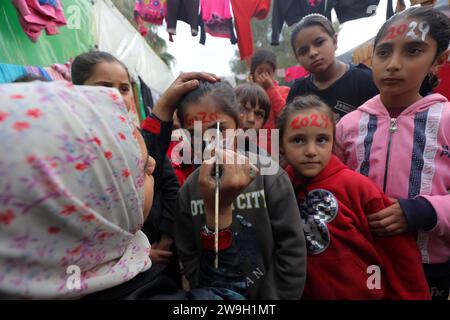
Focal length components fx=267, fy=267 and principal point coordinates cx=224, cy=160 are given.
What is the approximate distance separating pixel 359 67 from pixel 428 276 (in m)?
1.09

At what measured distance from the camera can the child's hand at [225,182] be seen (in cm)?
59

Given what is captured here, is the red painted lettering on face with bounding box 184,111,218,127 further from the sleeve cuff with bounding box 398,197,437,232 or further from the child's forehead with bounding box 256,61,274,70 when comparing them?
the child's forehead with bounding box 256,61,274,70

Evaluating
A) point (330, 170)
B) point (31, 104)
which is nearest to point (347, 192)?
point (330, 170)

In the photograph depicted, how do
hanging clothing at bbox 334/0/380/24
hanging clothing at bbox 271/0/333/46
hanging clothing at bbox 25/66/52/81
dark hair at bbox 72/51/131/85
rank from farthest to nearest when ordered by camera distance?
hanging clothing at bbox 271/0/333/46 → hanging clothing at bbox 334/0/380/24 → hanging clothing at bbox 25/66/52/81 → dark hair at bbox 72/51/131/85

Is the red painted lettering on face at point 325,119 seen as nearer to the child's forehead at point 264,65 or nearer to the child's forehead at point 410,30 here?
the child's forehead at point 410,30

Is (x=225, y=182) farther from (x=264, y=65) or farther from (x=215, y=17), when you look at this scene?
(x=215, y=17)

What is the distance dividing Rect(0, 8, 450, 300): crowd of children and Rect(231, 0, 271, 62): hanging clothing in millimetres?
2585

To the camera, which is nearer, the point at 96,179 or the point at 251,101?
the point at 96,179

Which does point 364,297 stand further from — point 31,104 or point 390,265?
point 31,104

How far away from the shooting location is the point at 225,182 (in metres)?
0.58

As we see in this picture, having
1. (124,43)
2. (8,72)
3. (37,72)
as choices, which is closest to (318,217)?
(8,72)

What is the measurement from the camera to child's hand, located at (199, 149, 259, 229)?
590mm

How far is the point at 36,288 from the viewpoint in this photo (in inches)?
16.8

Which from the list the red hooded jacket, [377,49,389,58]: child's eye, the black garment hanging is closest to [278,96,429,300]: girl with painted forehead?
the red hooded jacket
